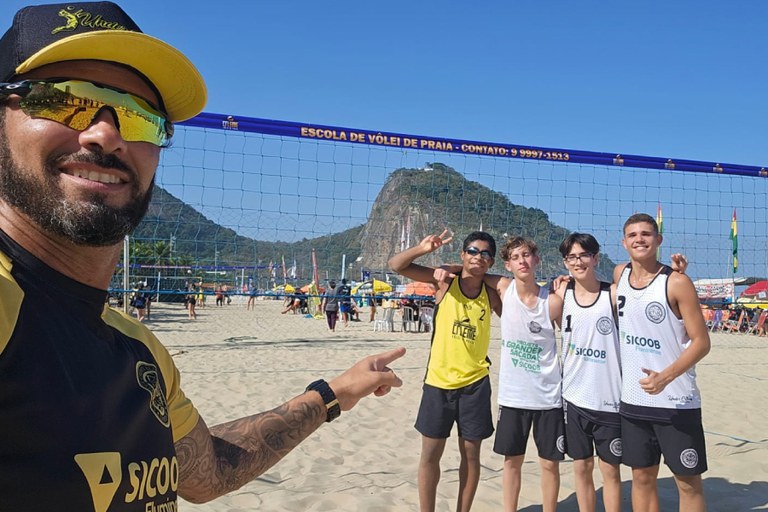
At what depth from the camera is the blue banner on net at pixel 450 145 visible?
527 cm

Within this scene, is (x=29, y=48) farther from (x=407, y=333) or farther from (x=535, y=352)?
(x=407, y=333)

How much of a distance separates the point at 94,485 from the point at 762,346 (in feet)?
47.5

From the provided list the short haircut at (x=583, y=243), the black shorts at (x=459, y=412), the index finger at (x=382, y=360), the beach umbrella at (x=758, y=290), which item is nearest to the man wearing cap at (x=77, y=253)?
the index finger at (x=382, y=360)

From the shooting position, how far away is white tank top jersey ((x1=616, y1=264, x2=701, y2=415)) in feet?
9.39

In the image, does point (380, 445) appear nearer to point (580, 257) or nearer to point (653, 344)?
point (580, 257)

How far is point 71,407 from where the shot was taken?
726mm

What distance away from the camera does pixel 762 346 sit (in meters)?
12.4

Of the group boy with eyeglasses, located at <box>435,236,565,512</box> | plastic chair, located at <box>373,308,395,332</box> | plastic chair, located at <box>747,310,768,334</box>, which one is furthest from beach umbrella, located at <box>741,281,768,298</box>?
boy with eyeglasses, located at <box>435,236,565,512</box>

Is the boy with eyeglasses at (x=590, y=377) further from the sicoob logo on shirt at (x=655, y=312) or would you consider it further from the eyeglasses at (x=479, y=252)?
the eyeglasses at (x=479, y=252)

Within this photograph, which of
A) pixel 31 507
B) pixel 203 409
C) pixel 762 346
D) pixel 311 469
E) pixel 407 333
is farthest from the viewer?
pixel 407 333

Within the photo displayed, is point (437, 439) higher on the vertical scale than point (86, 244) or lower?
lower

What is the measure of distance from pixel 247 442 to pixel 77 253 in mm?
600

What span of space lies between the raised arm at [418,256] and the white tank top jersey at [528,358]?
1.70 feet

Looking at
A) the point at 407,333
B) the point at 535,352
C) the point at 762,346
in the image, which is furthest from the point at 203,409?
the point at 762,346
